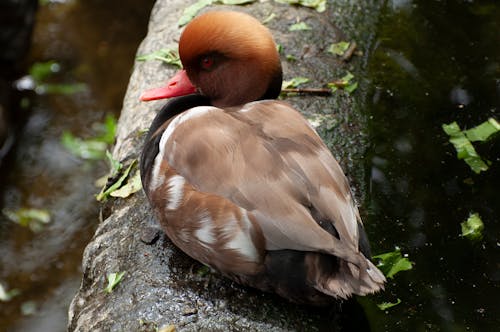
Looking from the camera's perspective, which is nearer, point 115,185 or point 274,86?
point 274,86

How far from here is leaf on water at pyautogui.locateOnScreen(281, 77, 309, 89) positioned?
3524 millimetres

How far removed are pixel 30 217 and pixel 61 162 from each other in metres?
0.59

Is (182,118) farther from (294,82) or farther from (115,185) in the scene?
(294,82)

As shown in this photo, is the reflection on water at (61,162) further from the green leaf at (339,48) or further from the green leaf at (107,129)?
the green leaf at (339,48)

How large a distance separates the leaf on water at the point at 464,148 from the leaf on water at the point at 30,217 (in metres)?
2.86

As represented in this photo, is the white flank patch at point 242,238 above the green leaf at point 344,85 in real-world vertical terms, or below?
above

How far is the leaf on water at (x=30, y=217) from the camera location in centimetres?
482

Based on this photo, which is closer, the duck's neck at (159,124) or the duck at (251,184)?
the duck at (251,184)

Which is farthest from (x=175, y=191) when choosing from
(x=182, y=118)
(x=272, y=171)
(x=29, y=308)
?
(x=29, y=308)

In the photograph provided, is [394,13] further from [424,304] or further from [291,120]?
[424,304]

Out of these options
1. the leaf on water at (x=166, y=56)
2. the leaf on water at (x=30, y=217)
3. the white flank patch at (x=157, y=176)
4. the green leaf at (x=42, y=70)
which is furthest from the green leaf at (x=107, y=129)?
the white flank patch at (x=157, y=176)

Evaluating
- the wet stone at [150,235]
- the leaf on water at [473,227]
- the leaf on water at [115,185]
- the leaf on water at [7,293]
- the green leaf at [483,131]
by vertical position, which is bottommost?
the leaf on water at [7,293]

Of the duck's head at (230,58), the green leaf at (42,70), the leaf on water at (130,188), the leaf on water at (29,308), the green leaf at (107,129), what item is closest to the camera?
the duck's head at (230,58)

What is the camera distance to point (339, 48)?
3.80 meters
